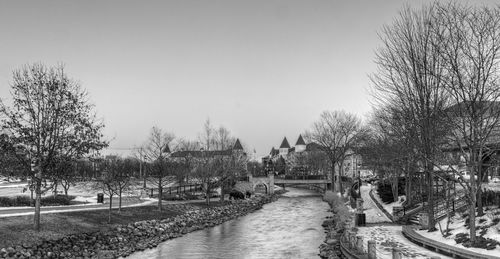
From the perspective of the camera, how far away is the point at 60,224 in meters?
28.1

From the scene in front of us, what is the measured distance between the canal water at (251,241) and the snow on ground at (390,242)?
3.68 metres

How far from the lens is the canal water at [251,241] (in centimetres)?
2756

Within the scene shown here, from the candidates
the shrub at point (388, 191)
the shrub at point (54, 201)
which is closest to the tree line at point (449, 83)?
the shrub at point (388, 191)

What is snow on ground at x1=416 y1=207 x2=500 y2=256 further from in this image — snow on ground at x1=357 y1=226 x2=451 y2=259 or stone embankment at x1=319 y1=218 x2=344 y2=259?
stone embankment at x1=319 y1=218 x2=344 y2=259

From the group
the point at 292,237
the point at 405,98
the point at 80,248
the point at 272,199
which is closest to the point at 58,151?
the point at 80,248

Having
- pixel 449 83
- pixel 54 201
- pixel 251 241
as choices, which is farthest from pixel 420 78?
pixel 54 201

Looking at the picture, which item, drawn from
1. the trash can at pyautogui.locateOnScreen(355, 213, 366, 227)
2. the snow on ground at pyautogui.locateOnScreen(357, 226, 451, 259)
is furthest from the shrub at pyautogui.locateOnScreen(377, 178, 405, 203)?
the snow on ground at pyautogui.locateOnScreen(357, 226, 451, 259)

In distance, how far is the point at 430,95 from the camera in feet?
83.0

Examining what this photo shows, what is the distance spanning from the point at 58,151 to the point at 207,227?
1797 cm

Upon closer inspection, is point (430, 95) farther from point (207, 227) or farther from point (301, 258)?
point (207, 227)

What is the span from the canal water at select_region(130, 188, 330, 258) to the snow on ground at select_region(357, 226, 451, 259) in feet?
12.1

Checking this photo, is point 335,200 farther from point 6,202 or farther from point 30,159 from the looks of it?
point 30,159

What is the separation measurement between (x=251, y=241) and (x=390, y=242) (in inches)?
474

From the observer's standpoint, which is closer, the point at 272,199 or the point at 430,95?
the point at 430,95
